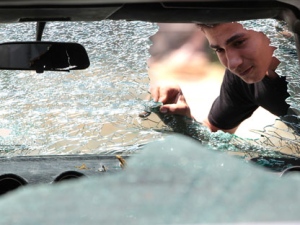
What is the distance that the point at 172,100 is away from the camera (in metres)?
2.86

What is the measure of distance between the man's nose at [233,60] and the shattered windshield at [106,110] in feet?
0.27

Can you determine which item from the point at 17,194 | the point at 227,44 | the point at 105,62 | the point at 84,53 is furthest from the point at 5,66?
the point at 17,194

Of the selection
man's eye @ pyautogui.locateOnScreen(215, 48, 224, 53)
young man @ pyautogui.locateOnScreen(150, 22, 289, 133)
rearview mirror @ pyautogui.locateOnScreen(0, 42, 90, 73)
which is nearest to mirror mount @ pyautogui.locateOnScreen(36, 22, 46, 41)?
→ rearview mirror @ pyautogui.locateOnScreen(0, 42, 90, 73)

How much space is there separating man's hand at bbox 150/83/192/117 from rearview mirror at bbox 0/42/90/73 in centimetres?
49

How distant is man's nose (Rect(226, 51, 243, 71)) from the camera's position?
8.61 ft

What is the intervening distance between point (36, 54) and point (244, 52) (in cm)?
86

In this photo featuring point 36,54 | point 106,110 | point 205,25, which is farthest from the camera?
point 106,110

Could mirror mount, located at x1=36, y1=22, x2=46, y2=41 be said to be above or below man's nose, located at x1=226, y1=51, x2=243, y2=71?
above

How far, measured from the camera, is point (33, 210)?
4.29 ft

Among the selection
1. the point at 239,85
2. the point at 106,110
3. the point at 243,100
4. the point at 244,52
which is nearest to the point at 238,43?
the point at 244,52

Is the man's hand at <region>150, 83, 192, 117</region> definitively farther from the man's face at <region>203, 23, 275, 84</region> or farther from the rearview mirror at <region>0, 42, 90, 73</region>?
the rearview mirror at <region>0, 42, 90, 73</region>

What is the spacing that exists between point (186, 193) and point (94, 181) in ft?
0.68

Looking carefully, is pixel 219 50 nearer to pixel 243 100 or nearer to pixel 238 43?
pixel 238 43

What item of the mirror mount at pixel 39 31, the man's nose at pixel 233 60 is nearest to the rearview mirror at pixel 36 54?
the mirror mount at pixel 39 31
